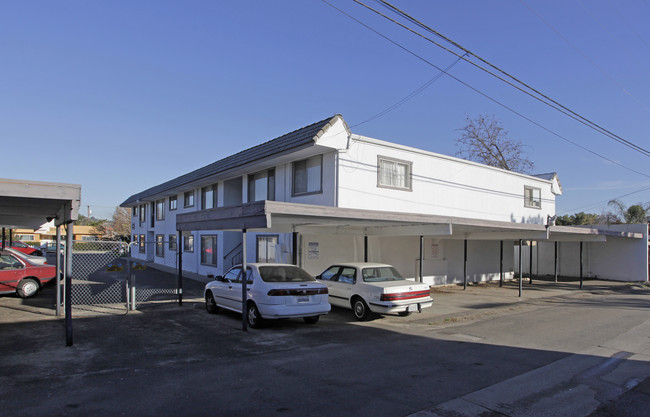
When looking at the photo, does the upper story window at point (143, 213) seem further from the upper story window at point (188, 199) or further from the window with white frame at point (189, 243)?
the window with white frame at point (189, 243)

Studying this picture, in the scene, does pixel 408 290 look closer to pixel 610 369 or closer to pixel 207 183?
pixel 610 369

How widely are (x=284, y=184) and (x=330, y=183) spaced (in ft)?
8.49

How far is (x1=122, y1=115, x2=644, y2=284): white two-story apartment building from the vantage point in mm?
12344

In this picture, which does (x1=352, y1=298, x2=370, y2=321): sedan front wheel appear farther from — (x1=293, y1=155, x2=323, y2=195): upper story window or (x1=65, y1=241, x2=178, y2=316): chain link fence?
(x1=65, y1=241, x2=178, y2=316): chain link fence

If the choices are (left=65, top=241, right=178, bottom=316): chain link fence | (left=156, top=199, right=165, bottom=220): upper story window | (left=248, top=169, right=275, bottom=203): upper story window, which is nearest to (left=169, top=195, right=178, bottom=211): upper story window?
(left=156, top=199, right=165, bottom=220): upper story window

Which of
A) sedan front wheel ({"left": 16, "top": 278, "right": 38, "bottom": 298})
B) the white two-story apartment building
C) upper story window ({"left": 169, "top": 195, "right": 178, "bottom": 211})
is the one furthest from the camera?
upper story window ({"left": 169, "top": 195, "right": 178, "bottom": 211})

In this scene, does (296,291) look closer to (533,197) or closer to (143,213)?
(533,197)

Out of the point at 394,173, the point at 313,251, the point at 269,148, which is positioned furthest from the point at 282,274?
the point at 394,173

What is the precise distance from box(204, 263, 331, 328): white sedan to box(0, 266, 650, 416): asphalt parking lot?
18.3 inches

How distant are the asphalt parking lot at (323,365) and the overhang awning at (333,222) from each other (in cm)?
251

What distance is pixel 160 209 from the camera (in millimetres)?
29672

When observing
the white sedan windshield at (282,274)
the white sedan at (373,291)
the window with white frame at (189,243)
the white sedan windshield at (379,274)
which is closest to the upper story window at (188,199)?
the window with white frame at (189,243)

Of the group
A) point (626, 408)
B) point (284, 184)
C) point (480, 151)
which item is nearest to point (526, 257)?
point (480, 151)

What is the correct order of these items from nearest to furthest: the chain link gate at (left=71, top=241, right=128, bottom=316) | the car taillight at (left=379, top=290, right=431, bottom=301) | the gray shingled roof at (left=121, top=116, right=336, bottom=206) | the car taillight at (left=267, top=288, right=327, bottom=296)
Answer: the car taillight at (left=267, top=288, right=327, bottom=296)
the car taillight at (left=379, top=290, right=431, bottom=301)
the chain link gate at (left=71, top=241, right=128, bottom=316)
the gray shingled roof at (left=121, top=116, right=336, bottom=206)
